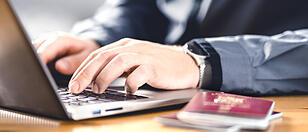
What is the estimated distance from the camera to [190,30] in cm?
153

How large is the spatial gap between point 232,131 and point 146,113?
0.61 ft

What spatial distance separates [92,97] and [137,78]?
9cm

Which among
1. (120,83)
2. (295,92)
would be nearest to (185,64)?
(120,83)

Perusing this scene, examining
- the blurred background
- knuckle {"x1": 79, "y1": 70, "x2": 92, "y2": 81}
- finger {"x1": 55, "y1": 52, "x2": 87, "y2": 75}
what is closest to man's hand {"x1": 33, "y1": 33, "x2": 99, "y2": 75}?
finger {"x1": 55, "y1": 52, "x2": 87, "y2": 75}

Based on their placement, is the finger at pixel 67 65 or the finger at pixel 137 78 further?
the finger at pixel 67 65

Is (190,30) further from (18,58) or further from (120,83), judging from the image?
(18,58)

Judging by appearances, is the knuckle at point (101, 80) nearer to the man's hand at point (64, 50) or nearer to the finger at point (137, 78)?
the finger at point (137, 78)

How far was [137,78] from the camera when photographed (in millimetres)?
732

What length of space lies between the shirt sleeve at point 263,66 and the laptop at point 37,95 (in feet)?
0.61

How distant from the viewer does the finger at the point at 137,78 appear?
73 centimetres

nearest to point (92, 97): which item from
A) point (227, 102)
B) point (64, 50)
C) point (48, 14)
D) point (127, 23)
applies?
point (227, 102)

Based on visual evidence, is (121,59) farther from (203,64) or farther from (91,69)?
(203,64)

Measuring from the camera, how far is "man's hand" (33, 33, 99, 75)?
99cm

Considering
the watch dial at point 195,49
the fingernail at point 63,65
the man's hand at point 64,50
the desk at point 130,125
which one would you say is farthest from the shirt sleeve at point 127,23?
the desk at point 130,125
